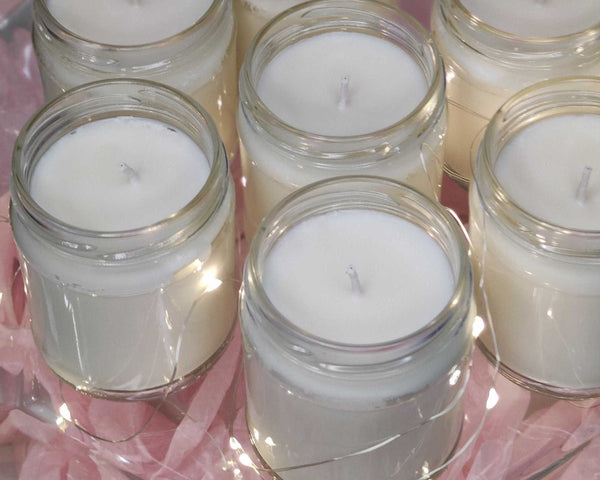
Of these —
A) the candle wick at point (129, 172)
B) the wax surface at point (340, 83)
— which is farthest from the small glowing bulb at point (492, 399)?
the candle wick at point (129, 172)

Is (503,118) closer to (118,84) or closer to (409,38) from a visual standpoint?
(409,38)

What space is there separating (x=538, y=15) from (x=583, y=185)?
9.3 inches

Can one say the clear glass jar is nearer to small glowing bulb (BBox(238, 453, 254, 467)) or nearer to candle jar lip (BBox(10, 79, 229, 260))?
candle jar lip (BBox(10, 79, 229, 260))

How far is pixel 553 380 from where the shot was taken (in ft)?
3.08

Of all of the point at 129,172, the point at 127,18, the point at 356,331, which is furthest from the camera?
the point at 127,18

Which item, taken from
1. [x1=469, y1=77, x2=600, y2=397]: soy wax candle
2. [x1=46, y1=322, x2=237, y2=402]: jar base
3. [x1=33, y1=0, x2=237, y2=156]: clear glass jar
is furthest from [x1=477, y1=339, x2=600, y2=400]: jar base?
[x1=33, y1=0, x2=237, y2=156]: clear glass jar

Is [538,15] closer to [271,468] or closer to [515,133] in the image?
[515,133]

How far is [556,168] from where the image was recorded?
924mm

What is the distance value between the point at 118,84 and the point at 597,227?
42cm

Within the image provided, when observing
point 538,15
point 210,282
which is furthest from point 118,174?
point 538,15

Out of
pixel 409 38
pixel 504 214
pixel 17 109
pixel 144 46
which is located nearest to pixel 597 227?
pixel 504 214

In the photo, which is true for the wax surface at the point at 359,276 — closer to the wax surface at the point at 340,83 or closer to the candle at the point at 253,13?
the wax surface at the point at 340,83

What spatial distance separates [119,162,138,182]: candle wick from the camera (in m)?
0.90

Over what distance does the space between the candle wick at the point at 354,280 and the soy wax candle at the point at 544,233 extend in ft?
0.45
